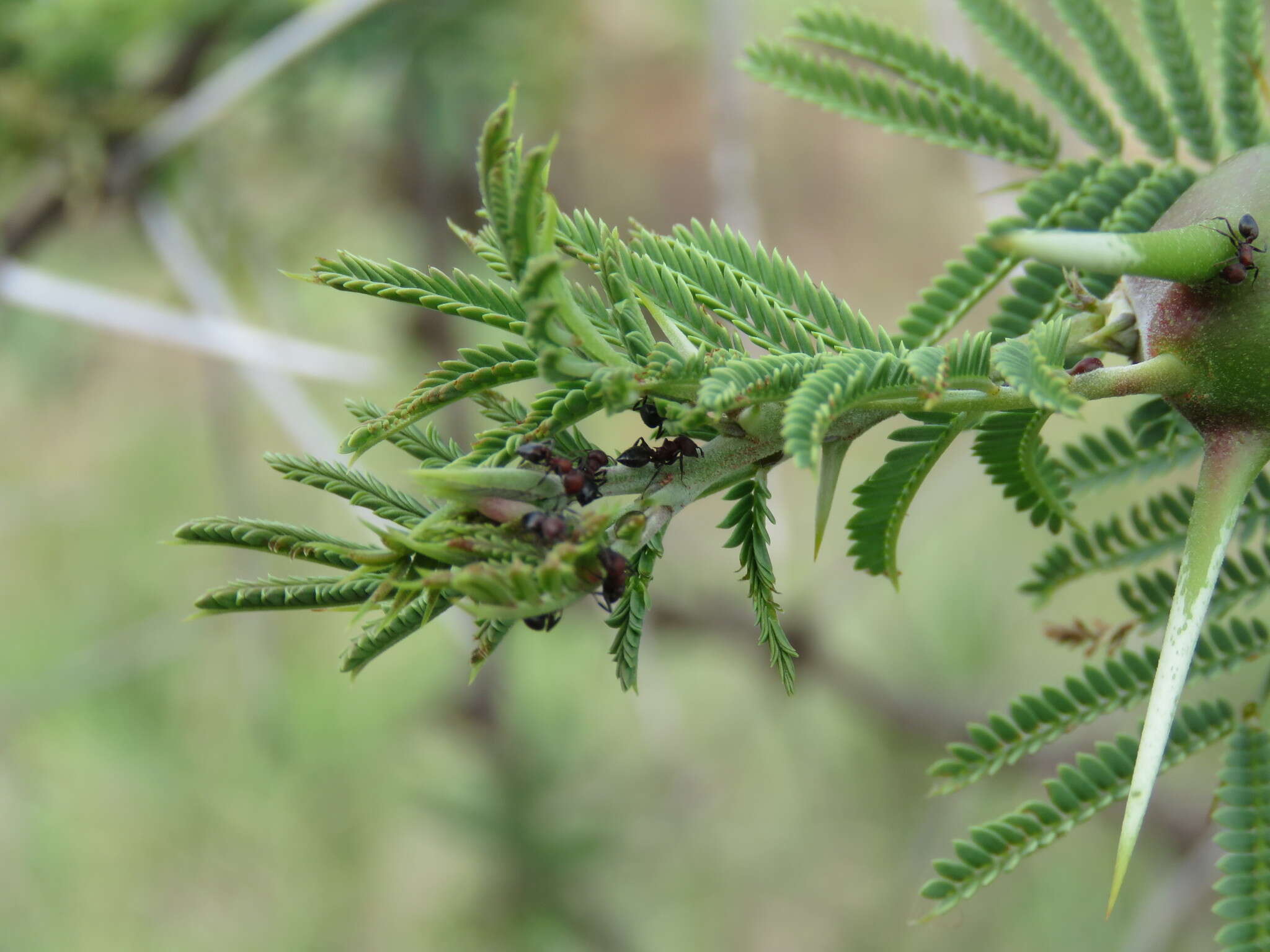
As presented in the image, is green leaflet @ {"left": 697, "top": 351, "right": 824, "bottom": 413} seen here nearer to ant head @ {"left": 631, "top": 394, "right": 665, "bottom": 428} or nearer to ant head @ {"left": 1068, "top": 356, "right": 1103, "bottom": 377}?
ant head @ {"left": 631, "top": 394, "right": 665, "bottom": 428}

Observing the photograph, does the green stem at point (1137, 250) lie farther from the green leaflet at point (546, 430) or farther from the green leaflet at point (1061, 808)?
the green leaflet at point (1061, 808)

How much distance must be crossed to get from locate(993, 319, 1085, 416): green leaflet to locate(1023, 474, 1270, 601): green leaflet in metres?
0.33

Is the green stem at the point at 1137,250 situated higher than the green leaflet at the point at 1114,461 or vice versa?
the green stem at the point at 1137,250

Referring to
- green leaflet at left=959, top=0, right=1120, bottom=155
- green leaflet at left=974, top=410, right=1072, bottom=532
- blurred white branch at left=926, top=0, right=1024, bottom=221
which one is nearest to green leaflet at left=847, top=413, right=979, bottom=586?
green leaflet at left=974, top=410, right=1072, bottom=532

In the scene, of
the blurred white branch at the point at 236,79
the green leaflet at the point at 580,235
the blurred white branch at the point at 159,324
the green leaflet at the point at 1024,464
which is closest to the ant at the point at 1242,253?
the green leaflet at the point at 1024,464

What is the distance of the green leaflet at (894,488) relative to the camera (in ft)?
1.94

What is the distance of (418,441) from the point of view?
0.55 m

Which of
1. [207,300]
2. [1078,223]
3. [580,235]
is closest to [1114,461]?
[1078,223]

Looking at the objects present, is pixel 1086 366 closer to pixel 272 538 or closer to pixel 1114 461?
pixel 1114 461

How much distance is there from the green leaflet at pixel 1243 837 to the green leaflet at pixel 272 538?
0.59m

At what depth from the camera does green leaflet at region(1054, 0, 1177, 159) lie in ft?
2.55

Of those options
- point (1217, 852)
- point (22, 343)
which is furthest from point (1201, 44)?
point (22, 343)

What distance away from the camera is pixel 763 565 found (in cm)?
54

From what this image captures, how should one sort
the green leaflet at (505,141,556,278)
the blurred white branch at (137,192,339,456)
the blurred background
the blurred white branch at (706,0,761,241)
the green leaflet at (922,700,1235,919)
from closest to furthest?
1. the green leaflet at (505,141,556,278)
2. the green leaflet at (922,700,1235,919)
3. the blurred white branch at (706,0,761,241)
4. the blurred white branch at (137,192,339,456)
5. the blurred background
